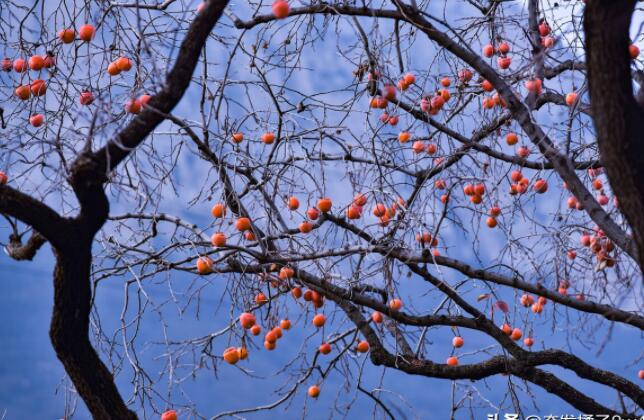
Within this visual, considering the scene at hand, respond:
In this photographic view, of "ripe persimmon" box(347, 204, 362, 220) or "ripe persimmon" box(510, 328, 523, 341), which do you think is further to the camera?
"ripe persimmon" box(510, 328, 523, 341)

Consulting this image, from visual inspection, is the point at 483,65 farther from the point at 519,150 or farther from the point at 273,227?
the point at 273,227

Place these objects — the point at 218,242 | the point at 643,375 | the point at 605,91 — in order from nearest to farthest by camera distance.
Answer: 1. the point at 605,91
2. the point at 218,242
3. the point at 643,375

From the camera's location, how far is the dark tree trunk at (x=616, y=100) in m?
2.03

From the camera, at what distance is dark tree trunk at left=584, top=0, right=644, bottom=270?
2033 millimetres

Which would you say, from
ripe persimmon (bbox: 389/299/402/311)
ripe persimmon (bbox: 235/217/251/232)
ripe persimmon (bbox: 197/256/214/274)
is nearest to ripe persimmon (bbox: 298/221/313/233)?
ripe persimmon (bbox: 235/217/251/232)

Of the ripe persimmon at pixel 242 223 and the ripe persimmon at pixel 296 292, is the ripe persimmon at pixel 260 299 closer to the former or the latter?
the ripe persimmon at pixel 296 292

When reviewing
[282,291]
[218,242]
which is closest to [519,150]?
[282,291]

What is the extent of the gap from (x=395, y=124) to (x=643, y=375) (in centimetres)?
190

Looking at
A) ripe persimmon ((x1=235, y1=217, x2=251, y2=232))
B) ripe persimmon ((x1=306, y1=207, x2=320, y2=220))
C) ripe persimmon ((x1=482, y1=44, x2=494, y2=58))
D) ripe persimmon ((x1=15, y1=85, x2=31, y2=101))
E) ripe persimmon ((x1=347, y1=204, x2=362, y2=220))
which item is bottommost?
ripe persimmon ((x1=235, y1=217, x2=251, y2=232))

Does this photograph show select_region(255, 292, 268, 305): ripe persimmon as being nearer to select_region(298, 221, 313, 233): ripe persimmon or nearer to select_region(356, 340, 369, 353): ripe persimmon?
select_region(298, 221, 313, 233): ripe persimmon

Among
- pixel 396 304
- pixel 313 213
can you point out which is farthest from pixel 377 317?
pixel 313 213

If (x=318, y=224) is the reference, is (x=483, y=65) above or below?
above

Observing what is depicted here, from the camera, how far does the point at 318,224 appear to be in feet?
10.8

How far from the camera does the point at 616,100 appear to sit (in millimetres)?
2049
